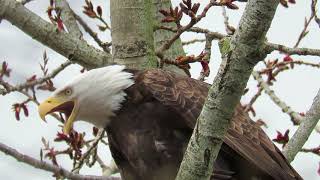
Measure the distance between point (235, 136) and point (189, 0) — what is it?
750 millimetres

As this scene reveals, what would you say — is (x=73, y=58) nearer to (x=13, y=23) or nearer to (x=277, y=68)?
(x=13, y=23)

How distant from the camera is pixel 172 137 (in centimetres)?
349

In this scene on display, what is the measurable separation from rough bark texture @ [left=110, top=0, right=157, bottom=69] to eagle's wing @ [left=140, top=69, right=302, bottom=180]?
7.8 inches

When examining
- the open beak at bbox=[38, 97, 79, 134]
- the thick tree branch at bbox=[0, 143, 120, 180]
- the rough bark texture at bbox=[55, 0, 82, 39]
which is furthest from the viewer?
the rough bark texture at bbox=[55, 0, 82, 39]

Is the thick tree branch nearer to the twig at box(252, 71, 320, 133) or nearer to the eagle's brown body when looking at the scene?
the eagle's brown body

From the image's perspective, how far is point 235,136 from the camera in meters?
3.46

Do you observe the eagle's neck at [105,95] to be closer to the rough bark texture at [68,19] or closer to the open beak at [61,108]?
the open beak at [61,108]

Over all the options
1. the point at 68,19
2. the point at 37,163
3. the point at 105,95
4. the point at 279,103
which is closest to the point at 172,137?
the point at 105,95

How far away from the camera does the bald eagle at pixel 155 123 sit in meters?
3.44

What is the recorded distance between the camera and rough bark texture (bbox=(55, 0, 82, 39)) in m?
4.00

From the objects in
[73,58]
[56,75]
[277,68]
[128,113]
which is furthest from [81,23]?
[277,68]

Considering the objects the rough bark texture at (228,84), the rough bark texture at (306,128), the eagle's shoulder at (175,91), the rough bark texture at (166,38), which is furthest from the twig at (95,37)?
the rough bark texture at (228,84)

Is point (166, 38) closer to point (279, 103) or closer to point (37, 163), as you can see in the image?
point (279, 103)

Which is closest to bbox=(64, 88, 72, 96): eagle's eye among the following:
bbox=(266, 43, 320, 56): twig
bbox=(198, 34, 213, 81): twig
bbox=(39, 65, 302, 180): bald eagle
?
bbox=(39, 65, 302, 180): bald eagle
